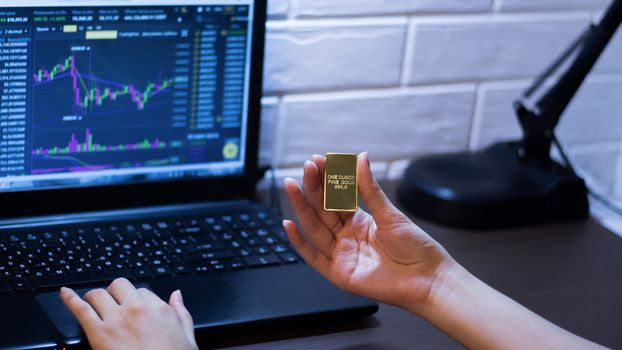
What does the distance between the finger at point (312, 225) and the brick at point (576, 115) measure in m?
0.56

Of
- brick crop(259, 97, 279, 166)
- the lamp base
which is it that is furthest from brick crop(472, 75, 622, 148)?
brick crop(259, 97, 279, 166)

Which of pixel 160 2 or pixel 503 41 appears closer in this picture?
pixel 160 2

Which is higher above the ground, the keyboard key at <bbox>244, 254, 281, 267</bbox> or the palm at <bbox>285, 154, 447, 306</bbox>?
the palm at <bbox>285, 154, 447, 306</bbox>

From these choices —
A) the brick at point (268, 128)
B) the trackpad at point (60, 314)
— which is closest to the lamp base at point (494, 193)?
the brick at point (268, 128)

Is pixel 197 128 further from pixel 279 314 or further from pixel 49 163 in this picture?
pixel 279 314

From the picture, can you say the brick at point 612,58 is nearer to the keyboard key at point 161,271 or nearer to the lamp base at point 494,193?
the lamp base at point 494,193

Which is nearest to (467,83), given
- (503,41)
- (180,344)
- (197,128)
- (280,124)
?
(503,41)

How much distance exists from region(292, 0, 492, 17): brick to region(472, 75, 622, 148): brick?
0.48ft

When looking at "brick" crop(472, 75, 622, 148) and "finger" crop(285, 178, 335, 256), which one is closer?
"finger" crop(285, 178, 335, 256)

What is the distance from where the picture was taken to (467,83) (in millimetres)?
1369

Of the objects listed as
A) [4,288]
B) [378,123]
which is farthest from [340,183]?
[378,123]

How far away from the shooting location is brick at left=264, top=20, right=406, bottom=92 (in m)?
1.22

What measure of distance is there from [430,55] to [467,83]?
9 cm

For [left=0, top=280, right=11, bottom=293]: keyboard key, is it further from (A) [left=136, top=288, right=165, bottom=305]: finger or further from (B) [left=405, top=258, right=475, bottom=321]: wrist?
(B) [left=405, top=258, right=475, bottom=321]: wrist
